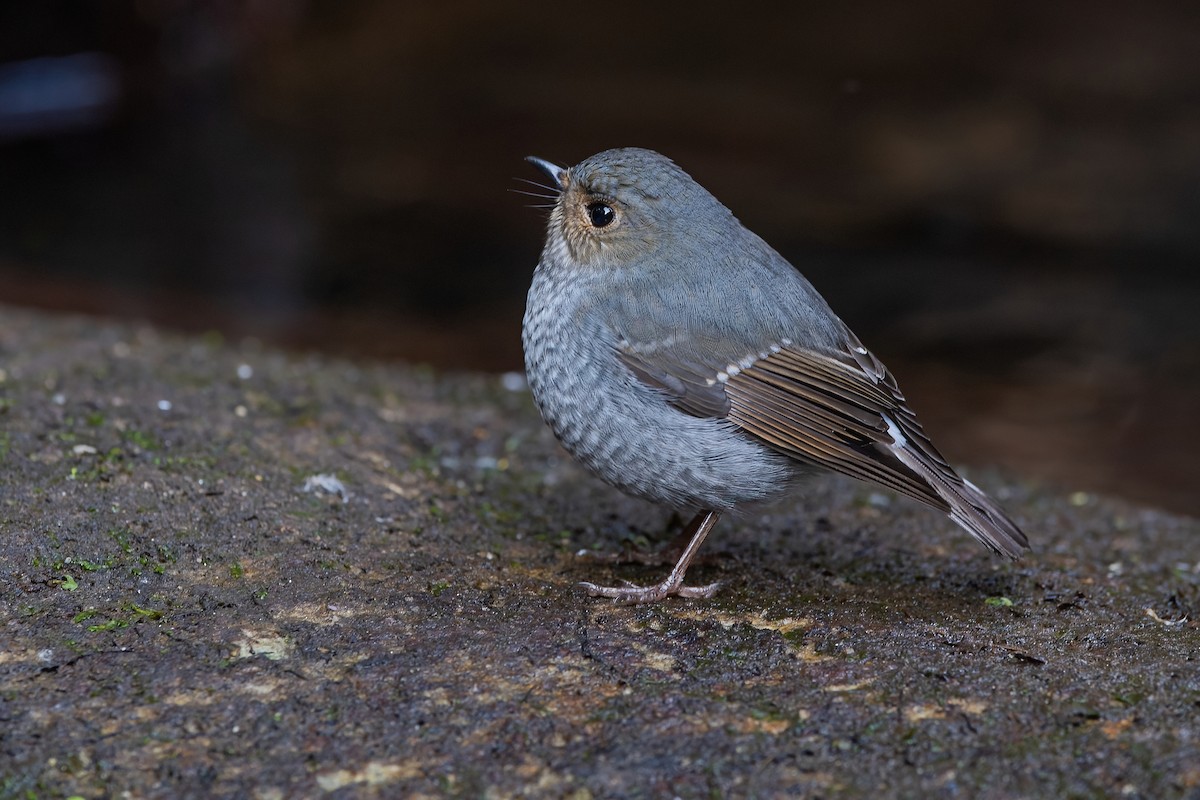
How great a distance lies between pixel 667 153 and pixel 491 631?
8.22 m

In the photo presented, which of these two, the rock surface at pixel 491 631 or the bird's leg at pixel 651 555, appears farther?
the bird's leg at pixel 651 555


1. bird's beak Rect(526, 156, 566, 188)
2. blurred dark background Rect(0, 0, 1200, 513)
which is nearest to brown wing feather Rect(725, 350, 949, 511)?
bird's beak Rect(526, 156, 566, 188)

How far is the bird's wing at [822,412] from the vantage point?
3.81m

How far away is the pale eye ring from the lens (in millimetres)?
4207

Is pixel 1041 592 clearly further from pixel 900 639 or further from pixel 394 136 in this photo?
pixel 394 136

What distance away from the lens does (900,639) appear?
3.48 meters

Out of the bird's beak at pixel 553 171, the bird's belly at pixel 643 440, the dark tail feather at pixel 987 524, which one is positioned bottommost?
the bird's belly at pixel 643 440

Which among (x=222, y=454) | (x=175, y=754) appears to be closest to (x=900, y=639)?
(x=175, y=754)

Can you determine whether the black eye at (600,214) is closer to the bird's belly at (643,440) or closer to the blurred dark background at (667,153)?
the bird's belly at (643,440)

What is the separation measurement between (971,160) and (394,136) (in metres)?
5.80

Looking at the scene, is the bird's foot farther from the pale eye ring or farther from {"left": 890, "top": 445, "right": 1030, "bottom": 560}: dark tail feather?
the pale eye ring

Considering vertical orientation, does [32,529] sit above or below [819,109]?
below

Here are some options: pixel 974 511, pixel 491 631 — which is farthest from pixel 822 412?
pixel 491 631

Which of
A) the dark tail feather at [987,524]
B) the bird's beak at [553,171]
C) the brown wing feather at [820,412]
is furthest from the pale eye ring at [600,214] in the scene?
the dark tail feather at [987,524]
